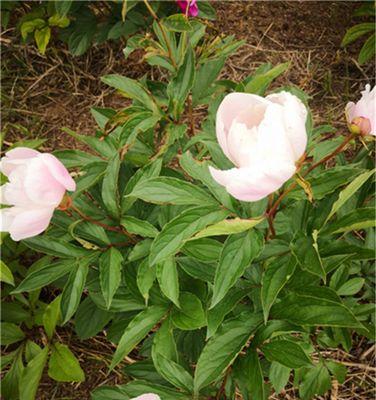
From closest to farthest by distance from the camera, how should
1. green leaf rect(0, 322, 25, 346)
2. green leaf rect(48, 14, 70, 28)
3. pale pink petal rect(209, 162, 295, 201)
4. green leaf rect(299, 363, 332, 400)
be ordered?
pale pink petal rect(209, 162, 295, 201)
green leaf rect(299, 363, 332, 400)
green leaf rect(0, 322, 25, 346)
green leaf rect(48, 14, 70, 28)

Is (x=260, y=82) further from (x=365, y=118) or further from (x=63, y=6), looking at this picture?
(x=63, y=6)

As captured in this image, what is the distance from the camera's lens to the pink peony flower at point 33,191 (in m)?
0.91

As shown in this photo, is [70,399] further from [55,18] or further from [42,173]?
[55,18]

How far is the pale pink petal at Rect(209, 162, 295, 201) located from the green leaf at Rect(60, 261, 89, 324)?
0.45 meters

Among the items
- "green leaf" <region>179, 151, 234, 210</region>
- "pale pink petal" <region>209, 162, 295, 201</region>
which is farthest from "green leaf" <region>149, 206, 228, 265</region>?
"pale pink petal" <region>209, 162, 295, 201</region>

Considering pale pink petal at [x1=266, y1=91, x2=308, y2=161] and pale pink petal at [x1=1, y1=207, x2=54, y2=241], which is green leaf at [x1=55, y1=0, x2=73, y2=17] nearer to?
pale pink petal at [x1=1, y1=207, x2=54, y2=241]

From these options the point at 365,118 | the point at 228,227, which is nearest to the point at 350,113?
the point at 365,118

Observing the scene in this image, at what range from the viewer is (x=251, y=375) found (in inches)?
39.1

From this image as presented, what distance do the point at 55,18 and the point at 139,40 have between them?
25.3 inches

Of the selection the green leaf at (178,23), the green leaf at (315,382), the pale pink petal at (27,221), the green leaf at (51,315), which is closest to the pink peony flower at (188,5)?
the green leaf at (178,23)

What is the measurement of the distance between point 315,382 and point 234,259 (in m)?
0.60

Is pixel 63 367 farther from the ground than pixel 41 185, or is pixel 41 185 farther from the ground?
pixel 41 185

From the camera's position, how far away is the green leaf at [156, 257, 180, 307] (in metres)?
1.03

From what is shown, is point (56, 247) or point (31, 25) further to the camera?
point (31, 25)
